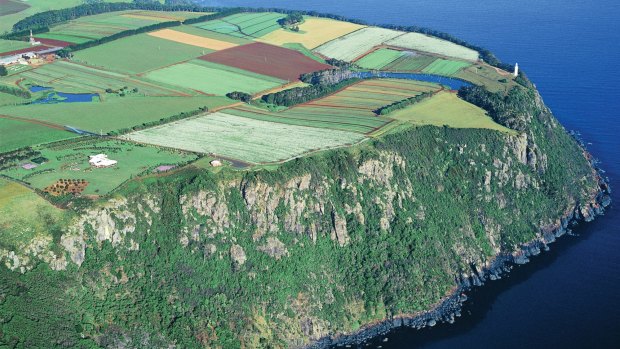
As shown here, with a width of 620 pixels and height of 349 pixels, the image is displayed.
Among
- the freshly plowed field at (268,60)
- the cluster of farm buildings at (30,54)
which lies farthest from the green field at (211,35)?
the cluster of farm buildings at (30,54)

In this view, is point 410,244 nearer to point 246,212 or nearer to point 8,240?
point 246,212

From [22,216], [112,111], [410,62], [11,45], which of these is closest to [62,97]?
[112,111]

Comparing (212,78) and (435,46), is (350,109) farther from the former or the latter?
(435,46)

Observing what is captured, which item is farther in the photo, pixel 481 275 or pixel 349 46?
pixel 349 46

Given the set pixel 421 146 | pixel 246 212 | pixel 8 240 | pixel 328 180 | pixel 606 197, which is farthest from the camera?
pixel 606 197

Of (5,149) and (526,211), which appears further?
(526,211)

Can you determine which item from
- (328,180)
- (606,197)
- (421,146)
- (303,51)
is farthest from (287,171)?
(303,51)
